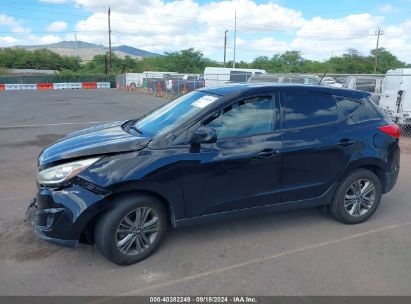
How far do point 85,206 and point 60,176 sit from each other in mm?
376

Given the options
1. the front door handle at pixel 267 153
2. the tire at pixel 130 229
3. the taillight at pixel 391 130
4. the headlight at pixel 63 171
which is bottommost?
the tire at pixel 130 229

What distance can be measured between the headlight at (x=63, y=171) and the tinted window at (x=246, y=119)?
1.26 m

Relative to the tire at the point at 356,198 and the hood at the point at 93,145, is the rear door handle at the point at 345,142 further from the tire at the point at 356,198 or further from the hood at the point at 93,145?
the hood at the point at 93,145

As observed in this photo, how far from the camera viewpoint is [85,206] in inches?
131

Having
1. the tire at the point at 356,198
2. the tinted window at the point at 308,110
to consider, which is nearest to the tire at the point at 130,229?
the tinted window at the point at 308,110

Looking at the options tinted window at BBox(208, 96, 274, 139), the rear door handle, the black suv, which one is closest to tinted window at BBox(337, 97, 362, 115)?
the black suv

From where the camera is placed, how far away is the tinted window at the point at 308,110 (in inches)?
165

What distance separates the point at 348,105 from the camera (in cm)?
456

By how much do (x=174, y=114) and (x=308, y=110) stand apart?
4.98 ft

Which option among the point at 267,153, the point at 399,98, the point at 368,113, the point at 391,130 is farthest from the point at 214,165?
the point at 399,98

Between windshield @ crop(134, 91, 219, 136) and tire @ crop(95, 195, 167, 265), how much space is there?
757mm

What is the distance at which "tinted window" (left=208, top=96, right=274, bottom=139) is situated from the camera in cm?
385

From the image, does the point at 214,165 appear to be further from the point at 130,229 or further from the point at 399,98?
the point at 399,98

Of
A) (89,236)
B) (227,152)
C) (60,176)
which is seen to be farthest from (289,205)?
(60,176)
